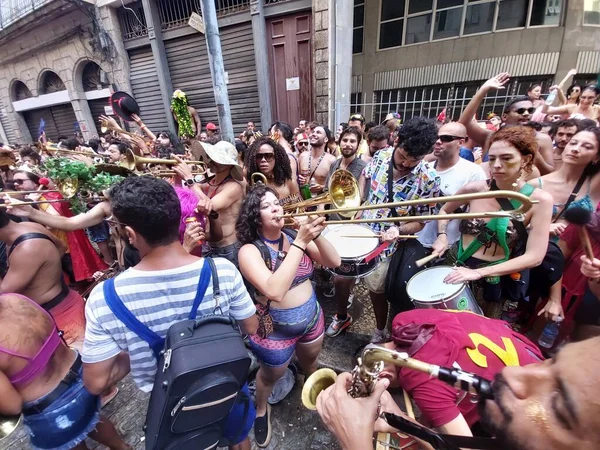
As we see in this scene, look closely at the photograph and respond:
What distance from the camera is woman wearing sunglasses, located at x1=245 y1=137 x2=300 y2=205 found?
12.2 feet

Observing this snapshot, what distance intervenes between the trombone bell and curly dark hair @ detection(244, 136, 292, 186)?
2852mm

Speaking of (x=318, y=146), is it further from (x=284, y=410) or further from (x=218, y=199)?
(x=284, y=410)

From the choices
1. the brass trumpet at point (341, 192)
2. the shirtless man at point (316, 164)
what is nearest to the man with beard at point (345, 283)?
the shirtless man at point (316, 164)

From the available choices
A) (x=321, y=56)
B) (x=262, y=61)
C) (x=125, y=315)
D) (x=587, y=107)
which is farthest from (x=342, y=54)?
(x=125, y=315)

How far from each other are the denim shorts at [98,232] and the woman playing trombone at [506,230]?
5.24 meters

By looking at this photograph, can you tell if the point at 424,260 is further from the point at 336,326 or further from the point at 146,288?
the point at 146,288

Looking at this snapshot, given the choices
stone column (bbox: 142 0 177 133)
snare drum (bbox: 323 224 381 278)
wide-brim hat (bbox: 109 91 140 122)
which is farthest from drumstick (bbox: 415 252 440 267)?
stone column (bbox: 142 0 177 133)

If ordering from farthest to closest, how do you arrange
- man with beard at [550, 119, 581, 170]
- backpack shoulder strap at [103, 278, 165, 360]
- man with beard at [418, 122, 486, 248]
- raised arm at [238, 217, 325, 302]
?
1. man with beard at [550, 119, 581, 170]
2. man with beard at [418, 122, 486, 248]
3. raised arm at [238, 217, 325, 302]
4. backpack shoulder strap at [103, 278, 165, 360]

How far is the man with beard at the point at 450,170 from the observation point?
3.03 metres

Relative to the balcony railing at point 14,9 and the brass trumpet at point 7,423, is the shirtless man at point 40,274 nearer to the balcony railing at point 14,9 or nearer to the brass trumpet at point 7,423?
the brass trumpet at point 7,423

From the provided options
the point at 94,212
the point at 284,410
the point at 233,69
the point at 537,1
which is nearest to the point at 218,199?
the point at 94,212

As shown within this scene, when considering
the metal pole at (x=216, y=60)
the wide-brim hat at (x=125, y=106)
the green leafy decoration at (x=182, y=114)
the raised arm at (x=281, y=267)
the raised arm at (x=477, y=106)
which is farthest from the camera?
the green leafy decoration at (x=182, y=114)

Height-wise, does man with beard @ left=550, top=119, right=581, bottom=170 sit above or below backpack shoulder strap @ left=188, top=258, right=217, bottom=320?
above

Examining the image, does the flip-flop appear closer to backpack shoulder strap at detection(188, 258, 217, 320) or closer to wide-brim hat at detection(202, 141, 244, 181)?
backpack shoulder strap at detection(188, 258, 217, 320)
